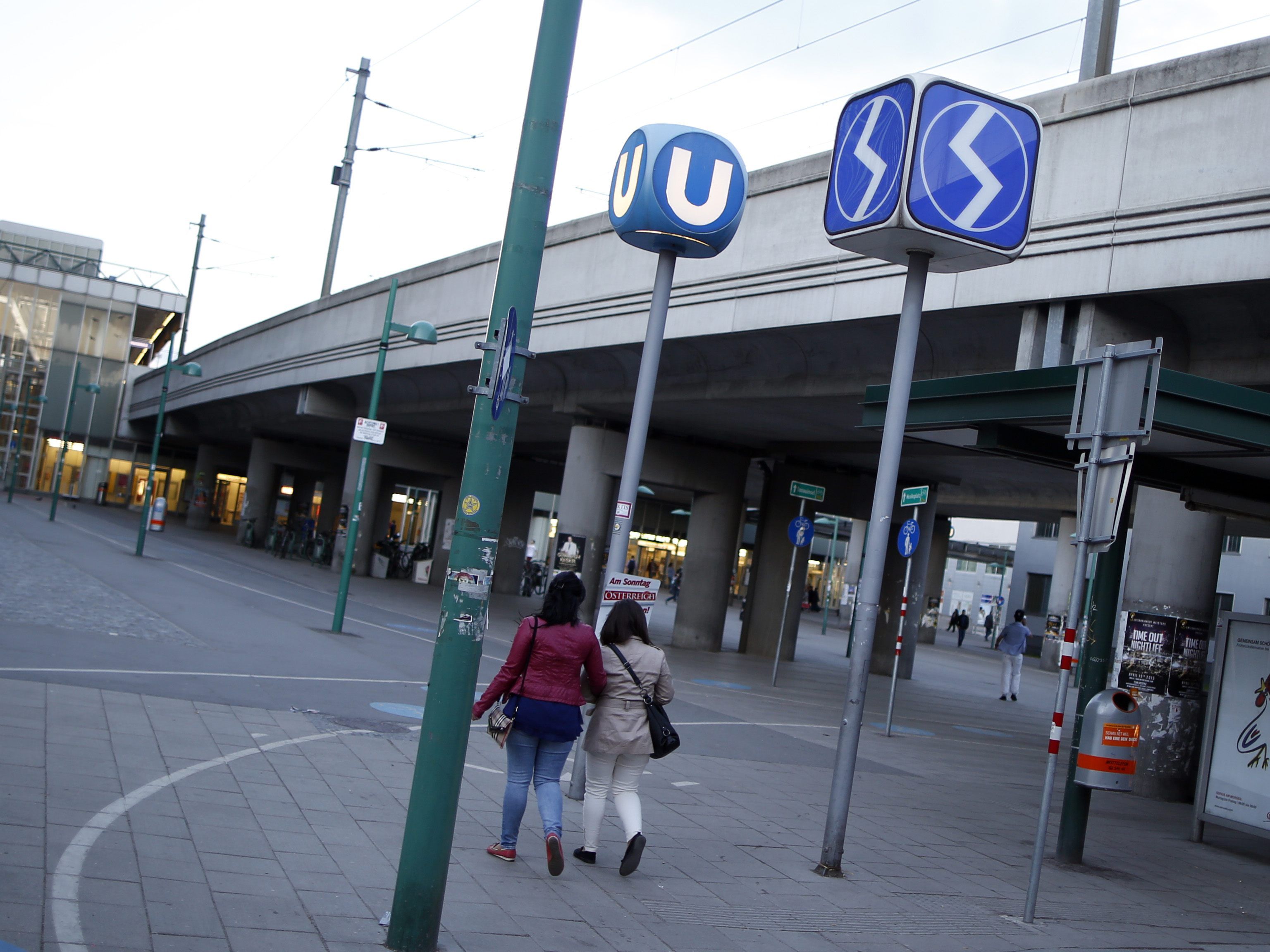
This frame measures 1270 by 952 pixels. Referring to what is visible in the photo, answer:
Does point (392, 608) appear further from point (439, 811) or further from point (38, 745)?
point (439, 811)

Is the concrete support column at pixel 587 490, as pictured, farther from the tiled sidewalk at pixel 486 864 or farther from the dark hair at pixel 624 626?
the dark hair at pixel 624 626

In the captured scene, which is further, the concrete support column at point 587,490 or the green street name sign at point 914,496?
the concrete support column at point 587,490

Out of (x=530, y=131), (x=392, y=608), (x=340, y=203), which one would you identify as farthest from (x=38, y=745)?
(x=340, y=203)

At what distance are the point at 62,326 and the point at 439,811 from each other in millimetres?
66736

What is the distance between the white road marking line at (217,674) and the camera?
10617mm

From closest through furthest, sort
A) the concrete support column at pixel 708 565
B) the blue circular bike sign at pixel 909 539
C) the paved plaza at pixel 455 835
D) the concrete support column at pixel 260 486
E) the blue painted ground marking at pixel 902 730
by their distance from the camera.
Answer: the paved plaza at pixel 455 835, the blue painted ground marking at pixel 902 730, the blue circular bike sign at pixel 909 539, the concrete support column at pixel 708 565, the concrete support column at pixel 260 486

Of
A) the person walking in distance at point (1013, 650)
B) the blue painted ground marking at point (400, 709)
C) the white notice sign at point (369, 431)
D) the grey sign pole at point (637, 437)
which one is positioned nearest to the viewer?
the grey sign pole at point (637, 437)

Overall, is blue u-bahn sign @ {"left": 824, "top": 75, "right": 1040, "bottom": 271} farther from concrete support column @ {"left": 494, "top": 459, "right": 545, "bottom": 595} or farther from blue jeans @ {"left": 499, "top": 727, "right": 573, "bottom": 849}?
concrete support column @ {"left": 494, "top": 459, "right": 545, "bottom": 595}

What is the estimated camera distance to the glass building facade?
62.2 m

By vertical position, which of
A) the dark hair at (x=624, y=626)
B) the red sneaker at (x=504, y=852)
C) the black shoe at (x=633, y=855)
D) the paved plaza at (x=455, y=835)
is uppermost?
the dark hair at (x=624, y=626)

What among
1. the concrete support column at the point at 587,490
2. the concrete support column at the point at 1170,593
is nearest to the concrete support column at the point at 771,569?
the concrete support column at the point at 587,490

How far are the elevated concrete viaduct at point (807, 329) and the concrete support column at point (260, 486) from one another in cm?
979

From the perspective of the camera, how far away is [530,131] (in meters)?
5.30

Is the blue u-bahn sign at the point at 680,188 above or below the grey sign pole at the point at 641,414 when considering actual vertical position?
above
